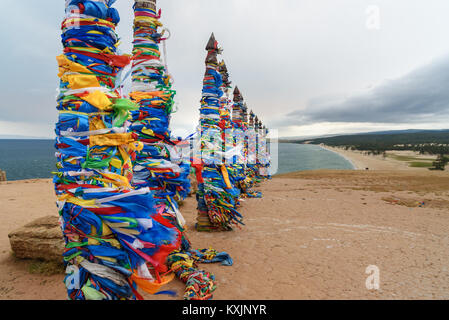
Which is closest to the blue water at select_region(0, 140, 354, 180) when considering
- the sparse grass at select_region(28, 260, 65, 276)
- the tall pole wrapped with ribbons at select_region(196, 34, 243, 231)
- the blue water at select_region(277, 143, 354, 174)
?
the blue water at select_region(277, 143, 354, 174)

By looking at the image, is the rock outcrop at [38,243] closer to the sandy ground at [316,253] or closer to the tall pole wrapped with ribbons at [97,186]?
the sandy ground at [316,253]

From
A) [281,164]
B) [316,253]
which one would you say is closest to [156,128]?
[316,253]

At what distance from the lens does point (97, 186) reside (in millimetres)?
A: 2121

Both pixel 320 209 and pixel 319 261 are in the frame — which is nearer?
pixel 319 261

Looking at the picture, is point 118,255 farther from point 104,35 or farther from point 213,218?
point 213,218

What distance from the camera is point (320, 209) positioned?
9.29m

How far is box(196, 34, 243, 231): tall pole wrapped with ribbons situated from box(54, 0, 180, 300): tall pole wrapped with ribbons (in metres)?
4.16

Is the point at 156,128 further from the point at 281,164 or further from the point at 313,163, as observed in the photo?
the point at 313,163

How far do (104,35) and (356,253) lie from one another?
6.22 m

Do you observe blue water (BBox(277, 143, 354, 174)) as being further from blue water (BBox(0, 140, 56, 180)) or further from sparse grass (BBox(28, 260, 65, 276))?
blue water (BBox(0, 140, 56, 180))

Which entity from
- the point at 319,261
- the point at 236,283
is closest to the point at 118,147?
the point at 236,283

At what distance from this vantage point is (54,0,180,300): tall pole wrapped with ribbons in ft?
6.64

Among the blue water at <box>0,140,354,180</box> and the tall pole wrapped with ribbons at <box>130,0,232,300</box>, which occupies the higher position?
the tall pole wrapped with ribbons at <box>130,0,232,300</box>
